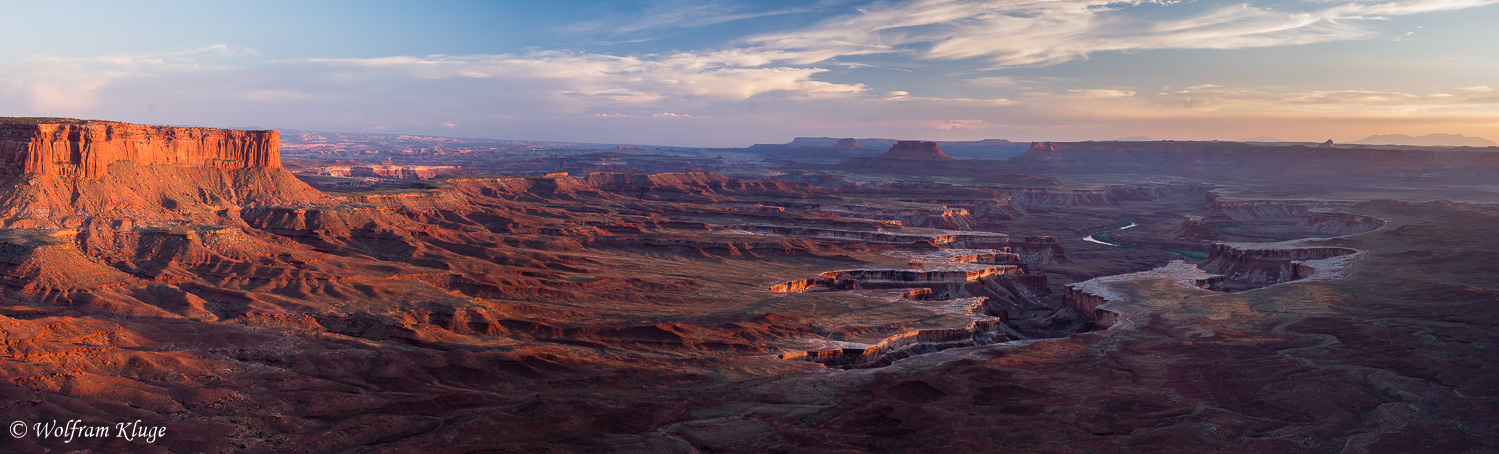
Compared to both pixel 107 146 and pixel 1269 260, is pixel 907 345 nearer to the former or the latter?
pixel 1269 260

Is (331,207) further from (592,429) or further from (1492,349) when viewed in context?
(1492,349)

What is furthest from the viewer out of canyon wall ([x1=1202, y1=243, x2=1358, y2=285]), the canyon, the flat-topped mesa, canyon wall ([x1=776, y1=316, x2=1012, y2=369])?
canyon wall ([x1=1202, y1=243, x2=1358, y2=285])

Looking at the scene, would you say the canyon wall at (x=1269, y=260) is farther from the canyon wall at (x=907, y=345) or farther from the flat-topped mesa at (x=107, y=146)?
the flat-topped mesa at (x=107, y=146)

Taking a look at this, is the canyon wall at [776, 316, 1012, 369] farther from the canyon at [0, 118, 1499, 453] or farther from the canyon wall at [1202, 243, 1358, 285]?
the canyon wall at [1202, 243, 1358, 285]

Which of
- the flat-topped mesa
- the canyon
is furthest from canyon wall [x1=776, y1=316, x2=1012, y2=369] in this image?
the flat-topped mesa

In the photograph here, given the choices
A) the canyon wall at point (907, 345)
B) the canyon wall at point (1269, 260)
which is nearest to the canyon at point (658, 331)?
the canyon wall at point (907, 345)

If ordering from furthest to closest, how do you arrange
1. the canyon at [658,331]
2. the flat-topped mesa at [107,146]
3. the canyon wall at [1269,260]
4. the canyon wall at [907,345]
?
1. the canyon wall at [1269,260]
2. the flat-topped mesa at [107,146]
3. the canyon wall at [907,345]
4. the canyon at [658,331]
